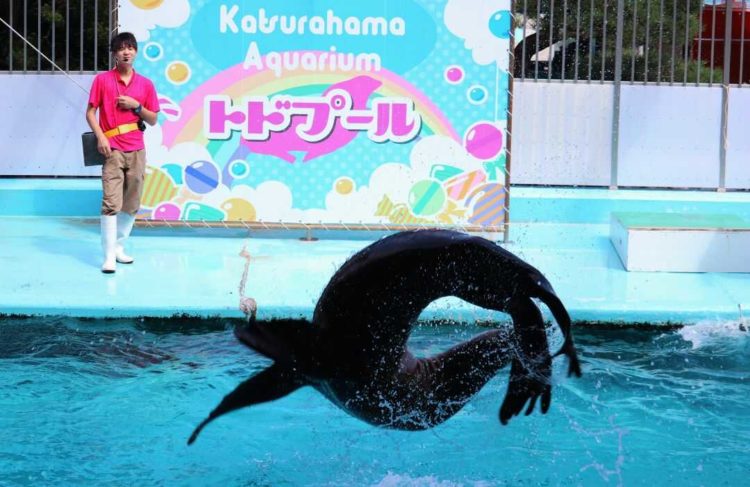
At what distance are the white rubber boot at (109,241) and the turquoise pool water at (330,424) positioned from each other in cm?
105

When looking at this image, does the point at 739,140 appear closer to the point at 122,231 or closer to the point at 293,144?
the point at 293,144

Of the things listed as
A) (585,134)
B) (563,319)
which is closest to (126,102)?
(563,319)

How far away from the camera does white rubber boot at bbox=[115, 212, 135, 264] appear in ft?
26.1

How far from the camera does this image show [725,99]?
11.3 meters

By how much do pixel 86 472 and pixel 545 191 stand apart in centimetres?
700

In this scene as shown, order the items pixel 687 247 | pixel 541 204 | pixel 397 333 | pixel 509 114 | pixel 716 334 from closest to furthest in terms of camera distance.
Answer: pixel 397 333 < pixel 716 334 < pixel 687 247 < pixel 509 114 < pixel 541 204

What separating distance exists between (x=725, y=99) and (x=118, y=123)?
6289 mm

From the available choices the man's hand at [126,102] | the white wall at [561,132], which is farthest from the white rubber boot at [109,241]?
the white wall at [561,132]

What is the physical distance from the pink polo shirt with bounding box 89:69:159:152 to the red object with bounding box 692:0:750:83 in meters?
5.89

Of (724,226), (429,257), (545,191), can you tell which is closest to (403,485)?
(429,257)

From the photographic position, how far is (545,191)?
429 inches

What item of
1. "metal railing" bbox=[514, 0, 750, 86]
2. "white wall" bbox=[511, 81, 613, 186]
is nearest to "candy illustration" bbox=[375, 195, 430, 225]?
"white wall" bbox=[511, 81, 613, 186]

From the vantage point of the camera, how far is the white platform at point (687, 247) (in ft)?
25.6

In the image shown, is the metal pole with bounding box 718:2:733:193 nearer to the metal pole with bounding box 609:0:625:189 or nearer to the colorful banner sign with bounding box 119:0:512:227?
the metal pole with bounding box 609:0:625:189
